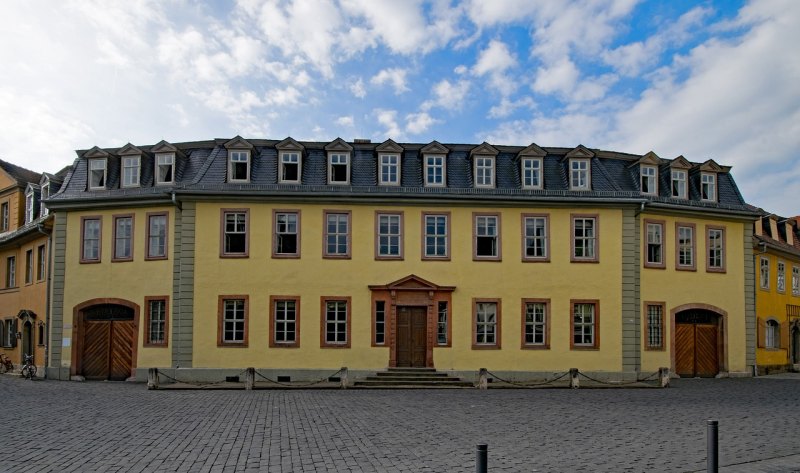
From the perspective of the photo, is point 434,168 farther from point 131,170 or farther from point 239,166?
point 131,170

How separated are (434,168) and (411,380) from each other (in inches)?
324

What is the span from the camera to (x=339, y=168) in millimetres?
27656

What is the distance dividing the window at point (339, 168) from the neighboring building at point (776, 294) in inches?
730

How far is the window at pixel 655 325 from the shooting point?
28.2 meters

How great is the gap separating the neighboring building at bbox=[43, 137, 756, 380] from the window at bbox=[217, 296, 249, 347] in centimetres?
8

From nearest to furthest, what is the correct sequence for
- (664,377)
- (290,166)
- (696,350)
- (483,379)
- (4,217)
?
(483,379), (664,377), (290,166), (696,350), (4,217)

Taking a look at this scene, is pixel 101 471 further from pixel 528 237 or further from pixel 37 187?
pixel 37 187

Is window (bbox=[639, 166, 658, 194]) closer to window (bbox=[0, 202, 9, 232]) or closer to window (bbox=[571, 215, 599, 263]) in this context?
window (bbox=[571, 215, 599, 263])

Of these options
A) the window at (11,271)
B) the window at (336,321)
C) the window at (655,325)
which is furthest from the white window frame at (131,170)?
the window at (655,325)

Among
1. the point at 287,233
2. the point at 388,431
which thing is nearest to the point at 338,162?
the point at 287,233

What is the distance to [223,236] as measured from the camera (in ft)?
87.9

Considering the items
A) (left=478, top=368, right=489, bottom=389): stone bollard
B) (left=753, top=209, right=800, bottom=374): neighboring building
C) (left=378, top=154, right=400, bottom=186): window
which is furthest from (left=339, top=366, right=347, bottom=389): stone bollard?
(left=753, top=209, right=800, bottom=374): neighboring building

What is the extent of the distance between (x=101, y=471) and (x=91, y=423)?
17.4ft

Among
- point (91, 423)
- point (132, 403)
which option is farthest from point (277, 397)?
point (91, 423)
